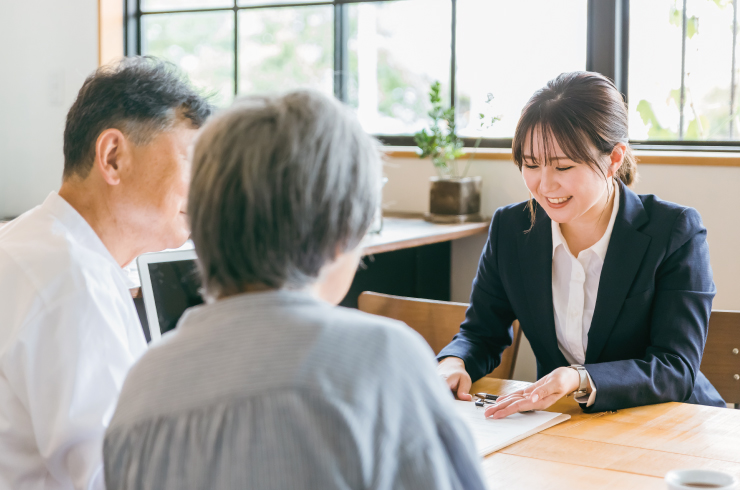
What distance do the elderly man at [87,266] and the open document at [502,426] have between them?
0.52 meters

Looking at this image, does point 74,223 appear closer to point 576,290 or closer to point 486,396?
point 486,396

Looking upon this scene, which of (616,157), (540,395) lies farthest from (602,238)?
(540,395)

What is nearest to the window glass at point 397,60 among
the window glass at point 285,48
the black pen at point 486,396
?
the window glass at point 285,48

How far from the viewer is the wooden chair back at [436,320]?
1.83 metres

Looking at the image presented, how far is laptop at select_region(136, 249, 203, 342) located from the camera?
54.9 inches

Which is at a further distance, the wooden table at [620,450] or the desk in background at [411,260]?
the desk in background at [411,260]

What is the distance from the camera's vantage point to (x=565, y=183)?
1603mm

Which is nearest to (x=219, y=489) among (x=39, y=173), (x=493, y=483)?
(x=493, y=483)

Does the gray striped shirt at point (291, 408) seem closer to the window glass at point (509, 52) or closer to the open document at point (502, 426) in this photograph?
the open document at point (502, 426)

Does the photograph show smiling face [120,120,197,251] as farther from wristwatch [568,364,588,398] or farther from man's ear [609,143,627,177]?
man's ear [609,143,627,177]

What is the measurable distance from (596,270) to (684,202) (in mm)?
1339

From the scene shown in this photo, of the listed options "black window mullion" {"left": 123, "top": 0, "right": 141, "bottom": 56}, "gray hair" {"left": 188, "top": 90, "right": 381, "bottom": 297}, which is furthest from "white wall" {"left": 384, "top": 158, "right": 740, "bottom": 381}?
"black window mullion" {"left": 123, "top": 0, "right": 141, "bottom": 56}

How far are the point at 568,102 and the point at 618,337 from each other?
49cm

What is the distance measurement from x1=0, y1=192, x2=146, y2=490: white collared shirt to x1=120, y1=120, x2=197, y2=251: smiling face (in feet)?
0.47
